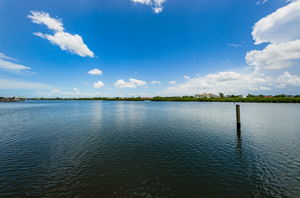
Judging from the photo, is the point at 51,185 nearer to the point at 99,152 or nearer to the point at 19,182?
the point at 19,182

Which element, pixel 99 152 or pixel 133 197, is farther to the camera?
pixel 99 152

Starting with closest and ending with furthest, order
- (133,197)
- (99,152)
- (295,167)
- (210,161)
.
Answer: (133,197) → (295,167) → (210,161) → (99,152)

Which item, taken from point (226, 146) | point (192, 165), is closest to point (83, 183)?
point (192, 165)

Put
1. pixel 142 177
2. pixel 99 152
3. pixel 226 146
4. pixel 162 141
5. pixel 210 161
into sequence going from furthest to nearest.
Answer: pixel 162 141, pixel 226 146, pixel 99 152, pixel 210 161, pixel 142 177

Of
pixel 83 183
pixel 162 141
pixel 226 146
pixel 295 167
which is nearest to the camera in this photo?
pixel 83 183

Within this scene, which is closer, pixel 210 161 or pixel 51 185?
pixel 51 185

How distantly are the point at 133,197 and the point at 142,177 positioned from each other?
2.06m

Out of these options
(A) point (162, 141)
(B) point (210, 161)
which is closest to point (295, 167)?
(B) point (210, 161)

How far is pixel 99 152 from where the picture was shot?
46.7ft

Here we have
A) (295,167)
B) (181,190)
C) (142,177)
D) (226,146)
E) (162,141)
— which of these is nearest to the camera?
(181,190)

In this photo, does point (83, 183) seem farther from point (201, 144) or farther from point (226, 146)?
point (226, 146)

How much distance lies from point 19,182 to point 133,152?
367 inches

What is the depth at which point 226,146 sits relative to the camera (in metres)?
16.0

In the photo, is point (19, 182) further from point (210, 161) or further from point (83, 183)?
point (210, 161)
